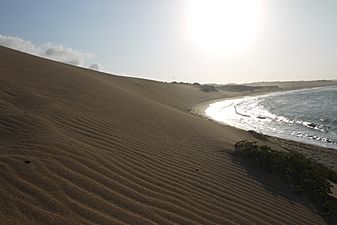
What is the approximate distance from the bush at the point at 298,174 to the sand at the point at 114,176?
1.01 ft

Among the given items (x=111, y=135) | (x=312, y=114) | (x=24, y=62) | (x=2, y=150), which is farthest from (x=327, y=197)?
(x=312, y=114)

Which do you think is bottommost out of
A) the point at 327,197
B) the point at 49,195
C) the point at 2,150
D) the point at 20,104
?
the point at 327,197

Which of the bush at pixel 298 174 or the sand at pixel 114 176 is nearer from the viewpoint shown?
the sand at pixel 114 176

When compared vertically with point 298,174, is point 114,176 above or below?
above

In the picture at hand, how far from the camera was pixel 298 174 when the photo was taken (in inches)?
284

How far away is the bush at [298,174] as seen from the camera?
21.3ft

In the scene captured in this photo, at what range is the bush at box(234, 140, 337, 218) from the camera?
6.51m

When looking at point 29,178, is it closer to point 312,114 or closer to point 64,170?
point 64,170

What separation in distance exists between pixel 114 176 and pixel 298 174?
3.75 m

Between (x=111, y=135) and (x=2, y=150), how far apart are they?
268cm

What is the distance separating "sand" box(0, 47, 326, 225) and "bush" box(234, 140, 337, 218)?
31cm

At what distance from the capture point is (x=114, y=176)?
5.48 meters

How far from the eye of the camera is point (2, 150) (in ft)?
17.5

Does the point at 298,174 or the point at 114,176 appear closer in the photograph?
the point at 114,176
